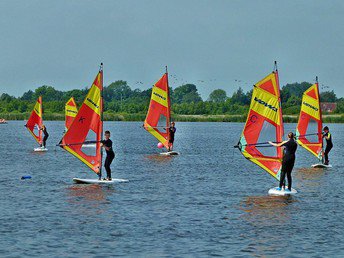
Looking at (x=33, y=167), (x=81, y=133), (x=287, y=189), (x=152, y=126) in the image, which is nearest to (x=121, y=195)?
(x=81, y=133)

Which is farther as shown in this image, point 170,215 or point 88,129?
point 88,129

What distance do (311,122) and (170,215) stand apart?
25197 mm

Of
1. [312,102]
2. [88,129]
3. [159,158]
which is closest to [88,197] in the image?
[88,129]

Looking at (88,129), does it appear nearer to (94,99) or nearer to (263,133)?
(94,99)

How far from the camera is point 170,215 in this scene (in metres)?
30.5

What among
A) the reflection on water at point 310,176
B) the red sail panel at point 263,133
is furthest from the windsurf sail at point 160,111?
the red sail panel at point 263,133

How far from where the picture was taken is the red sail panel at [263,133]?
36.1 metres

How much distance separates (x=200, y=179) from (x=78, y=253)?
72.6 ft

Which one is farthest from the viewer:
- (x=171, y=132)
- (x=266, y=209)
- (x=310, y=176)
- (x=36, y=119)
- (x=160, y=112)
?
(x=36, y=119)

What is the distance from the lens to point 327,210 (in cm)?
3241

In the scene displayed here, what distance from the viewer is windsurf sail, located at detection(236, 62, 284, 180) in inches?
1421

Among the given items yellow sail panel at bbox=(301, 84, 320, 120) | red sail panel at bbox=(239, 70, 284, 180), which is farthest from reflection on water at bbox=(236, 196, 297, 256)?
yellow sail panel at bbox=(301, 84, 320, 120)

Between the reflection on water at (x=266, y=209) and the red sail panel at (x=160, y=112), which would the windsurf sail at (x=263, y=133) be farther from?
the red sail panel at (x=160, y=112)

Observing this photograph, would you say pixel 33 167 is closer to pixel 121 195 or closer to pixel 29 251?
pixel 121 195
